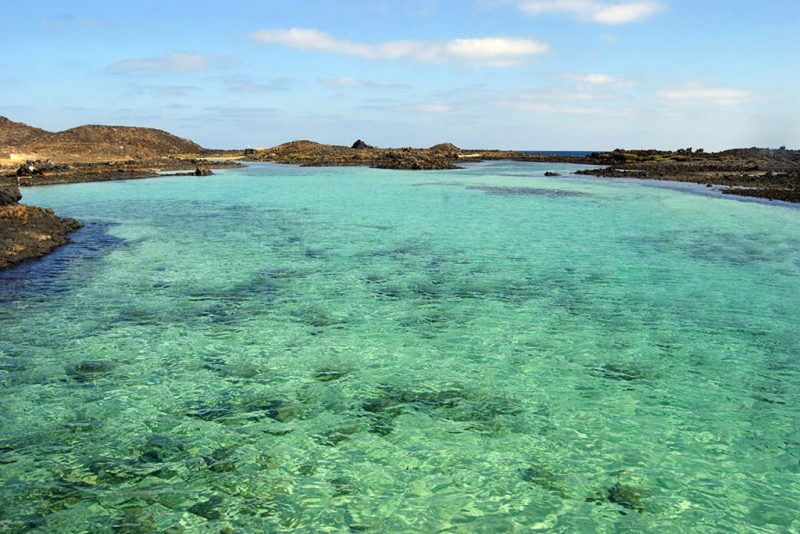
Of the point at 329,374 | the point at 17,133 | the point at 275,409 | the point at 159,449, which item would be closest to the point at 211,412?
the point at 275,409

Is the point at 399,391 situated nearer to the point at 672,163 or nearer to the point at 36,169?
the point at 36,169

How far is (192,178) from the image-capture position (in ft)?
232

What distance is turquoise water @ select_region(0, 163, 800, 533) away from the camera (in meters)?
7.39

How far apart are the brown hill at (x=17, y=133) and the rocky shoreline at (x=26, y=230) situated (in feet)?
295

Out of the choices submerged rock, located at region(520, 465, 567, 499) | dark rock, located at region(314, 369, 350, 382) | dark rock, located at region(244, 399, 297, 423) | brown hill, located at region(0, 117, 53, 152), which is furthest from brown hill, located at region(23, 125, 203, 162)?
submerged rock, located at region(520, 465, 567, 499)

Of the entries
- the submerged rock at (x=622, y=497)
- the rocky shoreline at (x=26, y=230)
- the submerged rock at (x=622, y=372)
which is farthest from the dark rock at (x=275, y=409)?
the rocky shoreline at (x=26, y=230)

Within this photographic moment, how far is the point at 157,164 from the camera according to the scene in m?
93.8

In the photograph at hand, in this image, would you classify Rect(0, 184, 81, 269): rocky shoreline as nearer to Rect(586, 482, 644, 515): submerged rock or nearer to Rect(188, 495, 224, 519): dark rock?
Rect(188, 495, 224, 519): dark rock

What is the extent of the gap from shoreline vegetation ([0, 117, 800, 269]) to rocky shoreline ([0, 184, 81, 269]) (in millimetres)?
36

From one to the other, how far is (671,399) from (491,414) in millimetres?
3525

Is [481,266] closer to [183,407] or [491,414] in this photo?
[491,414]

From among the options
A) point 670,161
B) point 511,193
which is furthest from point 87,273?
point 670,161

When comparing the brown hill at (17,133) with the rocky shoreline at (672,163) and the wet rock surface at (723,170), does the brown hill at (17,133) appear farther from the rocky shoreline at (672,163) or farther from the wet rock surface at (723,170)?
the wet rock surface at (723,170)

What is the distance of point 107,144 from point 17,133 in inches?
735
